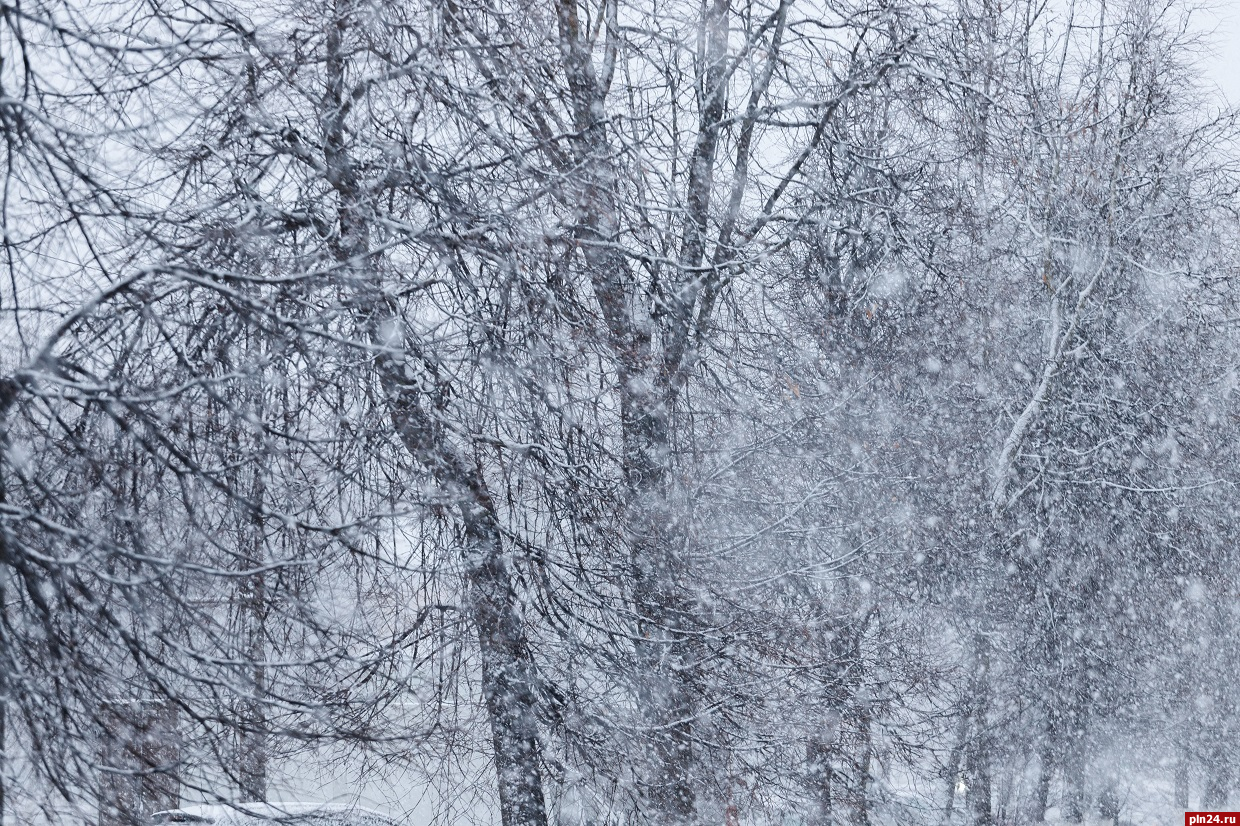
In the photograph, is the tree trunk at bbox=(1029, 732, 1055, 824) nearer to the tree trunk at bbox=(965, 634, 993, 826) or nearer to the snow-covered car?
the tree trunk at bbox=(965, 634, 993, 826)

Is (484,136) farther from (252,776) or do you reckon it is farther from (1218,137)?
(1218,137)

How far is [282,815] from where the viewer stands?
4.38 metres

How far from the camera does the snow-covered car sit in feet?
13.6

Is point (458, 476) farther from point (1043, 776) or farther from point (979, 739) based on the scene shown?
point (1043, 776)

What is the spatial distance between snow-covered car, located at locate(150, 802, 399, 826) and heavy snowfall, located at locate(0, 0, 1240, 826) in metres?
0.13

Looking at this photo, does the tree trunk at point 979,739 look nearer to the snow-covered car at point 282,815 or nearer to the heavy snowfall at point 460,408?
the heavy snowfall at point 460,408

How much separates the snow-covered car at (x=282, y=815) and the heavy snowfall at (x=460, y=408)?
0.13 m

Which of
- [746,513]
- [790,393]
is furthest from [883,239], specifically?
[746,513]

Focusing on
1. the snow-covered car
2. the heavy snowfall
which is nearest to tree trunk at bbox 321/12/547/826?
the heavy snowfall

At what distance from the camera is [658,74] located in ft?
22.9

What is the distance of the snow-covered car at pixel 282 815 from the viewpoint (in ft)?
13.6

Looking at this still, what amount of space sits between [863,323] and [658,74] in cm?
490

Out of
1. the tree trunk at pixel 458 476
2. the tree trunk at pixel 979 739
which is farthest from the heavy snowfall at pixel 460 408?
the tree trunk at pixel 979 739

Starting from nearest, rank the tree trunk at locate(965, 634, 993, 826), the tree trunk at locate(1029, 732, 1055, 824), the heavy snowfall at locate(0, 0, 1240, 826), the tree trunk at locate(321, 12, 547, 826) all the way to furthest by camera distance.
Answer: the heavy snowfall at locate(0, 0, 1240, 826) < the tree trunk at locate(321, 12, 547, 826) < the tree trunk at locate(965, 634, 993, 826) < the tree trunk at locate(1029, 732, 1055, 824)
